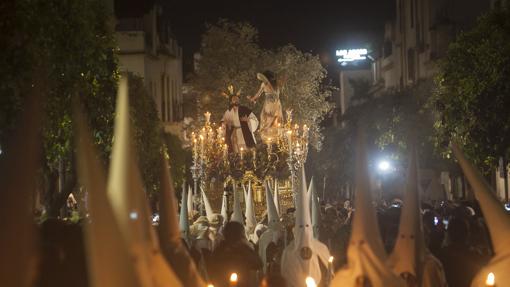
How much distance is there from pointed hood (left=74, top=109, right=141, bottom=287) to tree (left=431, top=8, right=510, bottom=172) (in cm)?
1664

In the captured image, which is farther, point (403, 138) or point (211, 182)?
point (403, 138)

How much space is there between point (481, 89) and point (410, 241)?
14.5m

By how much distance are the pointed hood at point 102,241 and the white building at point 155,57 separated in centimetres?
4810

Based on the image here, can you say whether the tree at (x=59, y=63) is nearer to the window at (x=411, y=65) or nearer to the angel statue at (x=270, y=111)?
the angel statue at (x=270, y=111)

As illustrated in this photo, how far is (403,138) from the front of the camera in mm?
42750

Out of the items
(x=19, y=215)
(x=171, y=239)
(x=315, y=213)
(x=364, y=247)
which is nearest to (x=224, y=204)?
(x=315, y=213)

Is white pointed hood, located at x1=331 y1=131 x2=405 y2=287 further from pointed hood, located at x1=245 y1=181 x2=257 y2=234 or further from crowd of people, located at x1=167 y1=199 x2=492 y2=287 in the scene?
pointed hood, located at x1=245 y1=181 x2=257 y2=234

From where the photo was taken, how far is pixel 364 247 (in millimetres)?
8812

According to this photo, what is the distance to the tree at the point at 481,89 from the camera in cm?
2264

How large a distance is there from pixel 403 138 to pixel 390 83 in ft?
105

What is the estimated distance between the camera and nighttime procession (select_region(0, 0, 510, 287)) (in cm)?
718

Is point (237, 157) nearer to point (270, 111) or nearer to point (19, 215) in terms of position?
point (270, 111)

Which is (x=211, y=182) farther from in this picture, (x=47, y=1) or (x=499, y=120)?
(x=47, y=1)

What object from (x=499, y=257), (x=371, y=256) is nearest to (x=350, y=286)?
(x=371, y=256)
